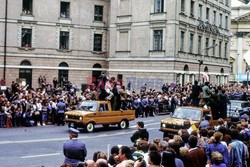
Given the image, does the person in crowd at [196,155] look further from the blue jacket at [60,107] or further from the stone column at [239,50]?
the stone column at [239,50]

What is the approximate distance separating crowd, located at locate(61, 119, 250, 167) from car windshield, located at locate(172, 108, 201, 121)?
815cm

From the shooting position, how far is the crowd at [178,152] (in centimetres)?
864

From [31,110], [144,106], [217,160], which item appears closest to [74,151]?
[217,160]

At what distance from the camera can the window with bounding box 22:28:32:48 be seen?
158ft

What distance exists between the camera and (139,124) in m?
13.1

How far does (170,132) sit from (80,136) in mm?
5151

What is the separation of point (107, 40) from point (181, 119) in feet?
109

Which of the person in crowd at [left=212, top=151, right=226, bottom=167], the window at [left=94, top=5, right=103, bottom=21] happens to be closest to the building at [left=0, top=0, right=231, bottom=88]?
the window at [left=94, top=5, right=103, bottom=21]

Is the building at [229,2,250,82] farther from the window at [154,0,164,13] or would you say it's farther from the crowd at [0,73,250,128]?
the crowd at [0,73,250,128]

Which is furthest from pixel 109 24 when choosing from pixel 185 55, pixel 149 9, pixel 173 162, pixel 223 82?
pixel 173 162

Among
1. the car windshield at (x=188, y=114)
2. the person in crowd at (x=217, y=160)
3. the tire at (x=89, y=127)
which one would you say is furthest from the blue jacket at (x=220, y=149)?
the tire at (x=89, y=127)

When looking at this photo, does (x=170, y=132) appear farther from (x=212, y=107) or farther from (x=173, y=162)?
(x=173, y=162)

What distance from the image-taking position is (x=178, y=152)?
9.98 metres

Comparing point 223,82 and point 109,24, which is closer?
point 109,24
